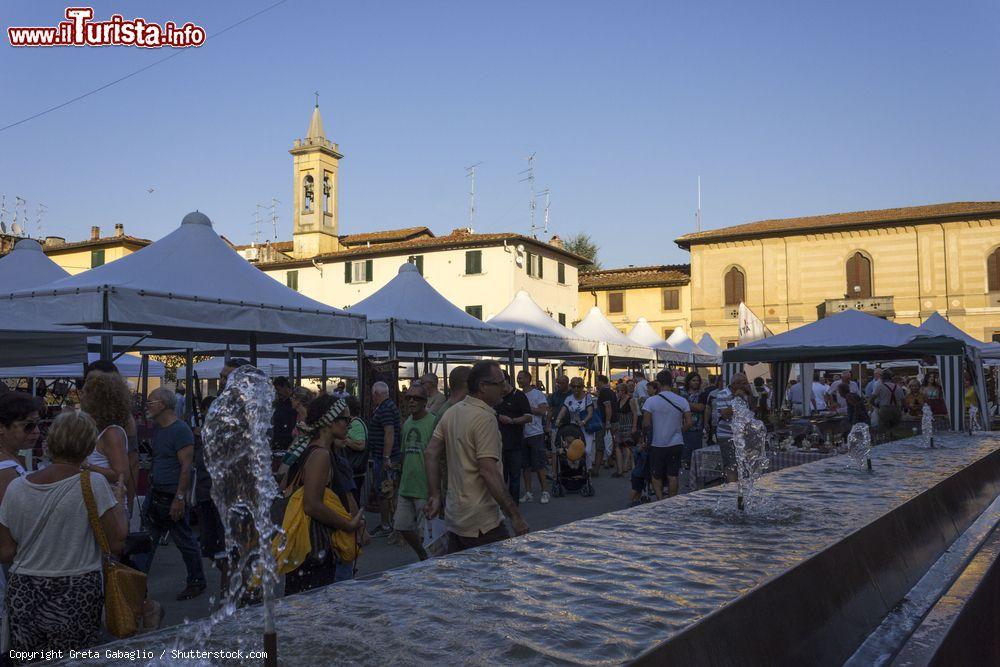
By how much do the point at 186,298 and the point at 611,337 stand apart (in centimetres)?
→ 1361

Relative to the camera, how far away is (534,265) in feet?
133

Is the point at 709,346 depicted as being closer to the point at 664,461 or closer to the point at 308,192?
the point at 664,461

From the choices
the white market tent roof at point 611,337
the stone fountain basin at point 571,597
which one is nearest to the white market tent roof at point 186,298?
the stone fountain basin at point 571,597

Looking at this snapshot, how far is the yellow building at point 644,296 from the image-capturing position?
4419 cm

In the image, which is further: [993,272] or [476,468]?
[993,272]

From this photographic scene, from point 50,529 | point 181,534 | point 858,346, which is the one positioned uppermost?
point 858,346

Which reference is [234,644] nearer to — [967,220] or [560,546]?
[560,546]

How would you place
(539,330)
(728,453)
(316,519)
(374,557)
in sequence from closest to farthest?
1. (316,519)
2. (374,557)
3. (728,453)
4. (539,330)

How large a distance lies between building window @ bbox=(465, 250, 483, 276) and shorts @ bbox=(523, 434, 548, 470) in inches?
1123

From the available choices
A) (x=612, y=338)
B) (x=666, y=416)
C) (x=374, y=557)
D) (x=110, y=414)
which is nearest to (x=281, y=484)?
(x=110, y=414)

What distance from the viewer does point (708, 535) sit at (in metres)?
3.80

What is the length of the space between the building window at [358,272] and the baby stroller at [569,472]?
30.8m

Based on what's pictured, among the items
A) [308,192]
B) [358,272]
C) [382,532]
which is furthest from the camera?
[308,192]

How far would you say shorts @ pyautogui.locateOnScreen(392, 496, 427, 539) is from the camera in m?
6.40
